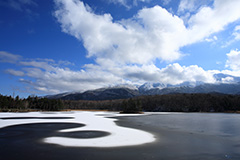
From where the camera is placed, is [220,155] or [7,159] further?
[220,155]

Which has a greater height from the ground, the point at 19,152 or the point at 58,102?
the point at 58,102

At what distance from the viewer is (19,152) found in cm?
1324

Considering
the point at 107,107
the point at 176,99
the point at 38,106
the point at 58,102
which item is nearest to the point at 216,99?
the point at 176,99

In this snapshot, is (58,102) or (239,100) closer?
(58,102)

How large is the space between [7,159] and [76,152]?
4.94 metres

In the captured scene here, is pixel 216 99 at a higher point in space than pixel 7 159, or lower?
higher

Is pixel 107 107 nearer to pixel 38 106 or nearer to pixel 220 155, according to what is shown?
pixel 38 106

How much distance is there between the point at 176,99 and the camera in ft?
577

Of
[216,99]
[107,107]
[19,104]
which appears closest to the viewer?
[19,104]

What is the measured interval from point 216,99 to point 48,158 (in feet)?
608

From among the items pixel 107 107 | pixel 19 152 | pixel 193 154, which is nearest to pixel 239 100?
pixel 107 107

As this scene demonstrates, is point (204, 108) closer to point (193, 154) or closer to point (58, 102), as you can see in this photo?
point (58, 102)

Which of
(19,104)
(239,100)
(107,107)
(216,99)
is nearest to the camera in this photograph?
(19,104)

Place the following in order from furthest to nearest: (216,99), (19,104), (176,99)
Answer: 1. (176,99)
2. (216,99)
3. (19,104)
